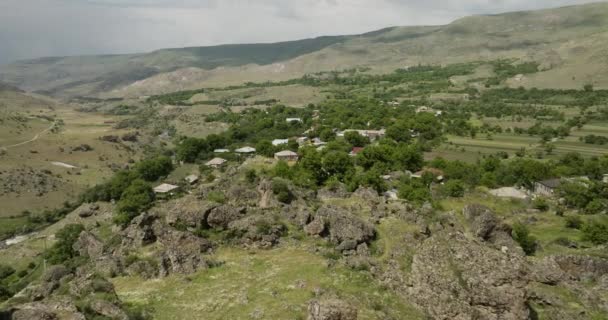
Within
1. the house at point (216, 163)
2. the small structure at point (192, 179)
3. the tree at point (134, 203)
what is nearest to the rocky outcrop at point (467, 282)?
the tree at point (134, 203)

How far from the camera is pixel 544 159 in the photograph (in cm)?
9825

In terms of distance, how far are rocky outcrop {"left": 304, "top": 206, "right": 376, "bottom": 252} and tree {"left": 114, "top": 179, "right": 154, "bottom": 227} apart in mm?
31566

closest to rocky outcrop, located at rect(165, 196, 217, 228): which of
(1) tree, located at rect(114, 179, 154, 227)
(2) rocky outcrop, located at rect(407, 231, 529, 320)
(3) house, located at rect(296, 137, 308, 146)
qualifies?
(2) rocky outcrop, located at rect(407, 231, 529, 320)

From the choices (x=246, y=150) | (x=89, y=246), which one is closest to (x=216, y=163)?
(x=246, y=150)

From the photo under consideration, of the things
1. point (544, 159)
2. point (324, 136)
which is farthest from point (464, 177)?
point (324, 136)

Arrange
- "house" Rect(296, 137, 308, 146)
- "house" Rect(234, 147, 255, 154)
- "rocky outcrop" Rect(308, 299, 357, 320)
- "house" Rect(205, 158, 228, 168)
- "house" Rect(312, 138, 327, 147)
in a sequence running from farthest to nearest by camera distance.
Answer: "house" Rect(296, 137, 308, 146), "house" Rect(312, 138, 327, 147), "house" Rect(234, 147, 255, 154), "house" Rect(205, 158, 228, 168), "rocky outcrop" Rect(308, 299, 357, 320)

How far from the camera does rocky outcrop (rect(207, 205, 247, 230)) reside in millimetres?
37594

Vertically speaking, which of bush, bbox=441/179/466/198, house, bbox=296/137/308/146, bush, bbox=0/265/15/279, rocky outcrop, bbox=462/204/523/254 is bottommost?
bush, bbox=0/265/15/279

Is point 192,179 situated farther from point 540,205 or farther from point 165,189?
point 540,205

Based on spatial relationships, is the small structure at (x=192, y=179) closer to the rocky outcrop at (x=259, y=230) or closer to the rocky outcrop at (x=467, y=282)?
the rocky outcrop at (x=259, y=230)

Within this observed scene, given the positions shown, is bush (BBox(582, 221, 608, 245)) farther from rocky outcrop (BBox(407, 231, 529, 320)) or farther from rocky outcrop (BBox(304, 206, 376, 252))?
rocky outcrop (BBox(304, 206, 376, 252))

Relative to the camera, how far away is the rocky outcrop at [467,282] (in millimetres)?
24094

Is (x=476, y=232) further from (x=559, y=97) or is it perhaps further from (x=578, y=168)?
(x=559, y=97)

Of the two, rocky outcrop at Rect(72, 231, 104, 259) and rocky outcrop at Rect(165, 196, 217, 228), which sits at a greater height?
rocky outcrop at Rect(165, 196, 217, 228)
